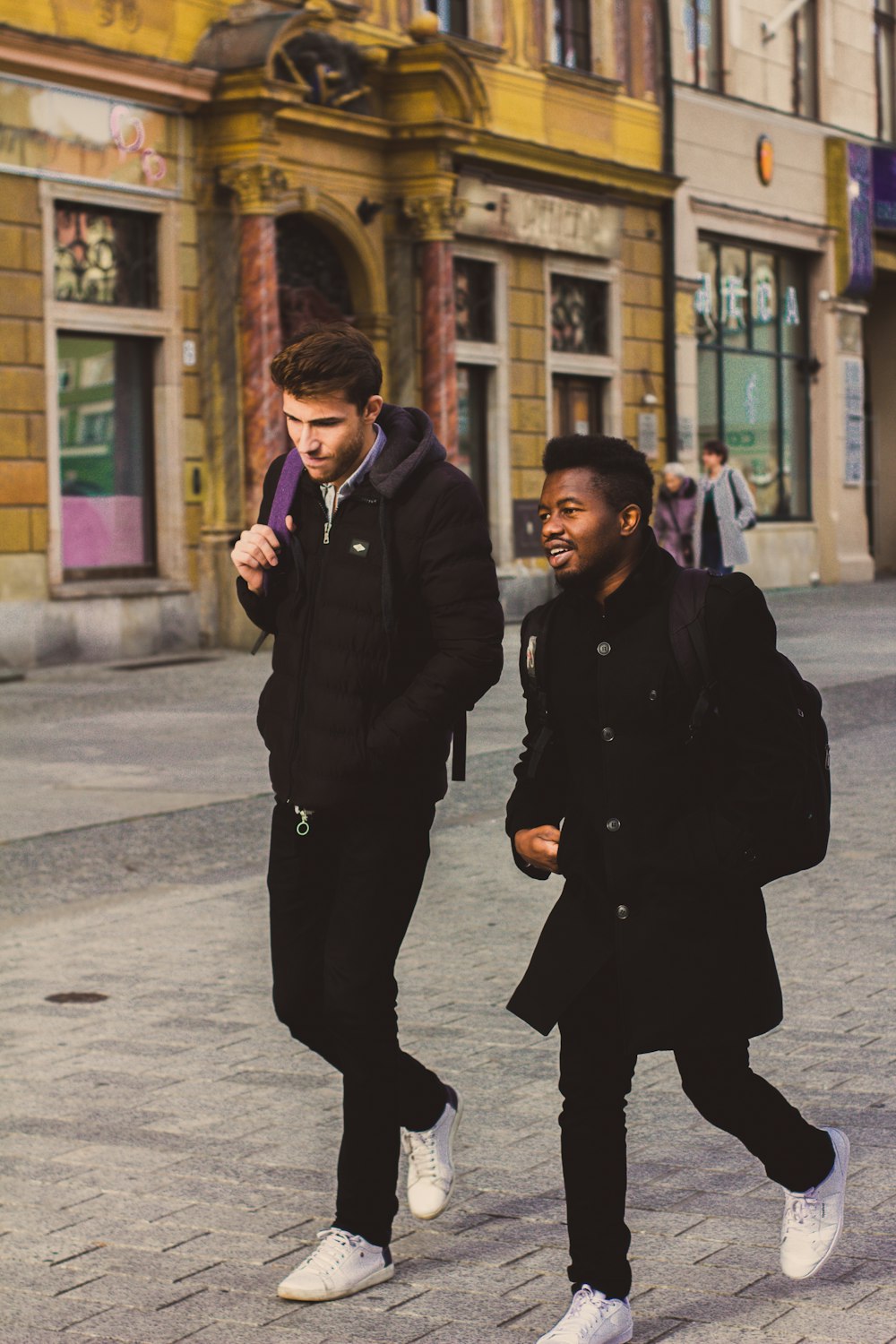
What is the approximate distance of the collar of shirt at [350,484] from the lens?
4246 mm

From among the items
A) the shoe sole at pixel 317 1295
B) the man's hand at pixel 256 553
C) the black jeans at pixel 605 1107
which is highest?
the man's hand at pixel 256 553

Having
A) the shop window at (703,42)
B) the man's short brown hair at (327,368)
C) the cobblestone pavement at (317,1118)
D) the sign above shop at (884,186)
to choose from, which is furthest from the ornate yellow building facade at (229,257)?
the man's short brown hair at (327,368)

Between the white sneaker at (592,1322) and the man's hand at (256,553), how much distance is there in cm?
141

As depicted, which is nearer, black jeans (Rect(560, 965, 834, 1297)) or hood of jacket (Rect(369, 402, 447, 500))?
black jeans (Rect(560, 965, 834, 1297))

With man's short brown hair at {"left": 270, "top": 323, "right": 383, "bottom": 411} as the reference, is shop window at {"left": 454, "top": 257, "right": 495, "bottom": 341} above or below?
above

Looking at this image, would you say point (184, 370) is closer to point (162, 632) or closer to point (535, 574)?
point (162, 632)

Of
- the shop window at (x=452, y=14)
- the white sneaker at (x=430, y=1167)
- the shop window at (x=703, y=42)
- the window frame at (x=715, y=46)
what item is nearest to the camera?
the white sneaker at (x=430, y=1167)

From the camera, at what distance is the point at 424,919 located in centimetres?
795

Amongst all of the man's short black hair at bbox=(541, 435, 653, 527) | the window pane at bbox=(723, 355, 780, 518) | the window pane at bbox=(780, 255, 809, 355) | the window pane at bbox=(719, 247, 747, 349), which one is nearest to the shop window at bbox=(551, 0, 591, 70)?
the window pane at bbox=(719, 247, 747, 349)

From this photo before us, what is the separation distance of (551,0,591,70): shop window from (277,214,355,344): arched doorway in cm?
458

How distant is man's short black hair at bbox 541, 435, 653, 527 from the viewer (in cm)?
380

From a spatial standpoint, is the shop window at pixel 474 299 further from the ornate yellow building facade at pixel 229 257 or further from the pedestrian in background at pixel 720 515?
the pedestrian in background at pixel 720 515

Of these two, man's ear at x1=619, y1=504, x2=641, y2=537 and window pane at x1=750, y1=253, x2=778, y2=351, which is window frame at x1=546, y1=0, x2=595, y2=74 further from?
man's ear at x1=619, y1=504, x2=641, y2=537

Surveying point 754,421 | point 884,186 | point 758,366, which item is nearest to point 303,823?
point 754,421
